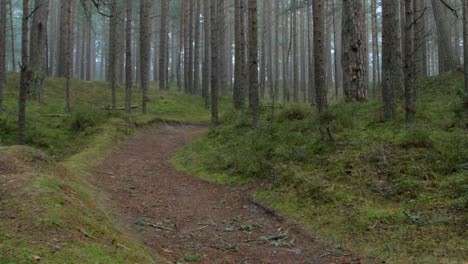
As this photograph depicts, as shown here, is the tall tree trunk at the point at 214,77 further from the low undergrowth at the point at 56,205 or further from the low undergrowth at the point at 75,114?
the low undergrowth at the point at 56,205

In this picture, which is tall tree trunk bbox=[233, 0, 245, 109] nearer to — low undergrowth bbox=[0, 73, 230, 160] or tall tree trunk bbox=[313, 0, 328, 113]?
low undergrowth bbox=[0, 73, 230, 160]

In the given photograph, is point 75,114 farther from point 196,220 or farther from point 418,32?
point 418,32

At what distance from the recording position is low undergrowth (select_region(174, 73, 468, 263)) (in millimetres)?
4559

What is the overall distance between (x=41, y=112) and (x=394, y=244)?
13.7 m

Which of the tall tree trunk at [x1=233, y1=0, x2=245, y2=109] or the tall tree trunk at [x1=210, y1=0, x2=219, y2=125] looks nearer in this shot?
the tall tree trunk at [x1=210, y1=0, x2=219, y2=125]

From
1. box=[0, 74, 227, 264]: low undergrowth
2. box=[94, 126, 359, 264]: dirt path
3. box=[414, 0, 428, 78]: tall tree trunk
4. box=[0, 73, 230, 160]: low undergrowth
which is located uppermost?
box=[414, 0, 428, 78]: tall tree trunk

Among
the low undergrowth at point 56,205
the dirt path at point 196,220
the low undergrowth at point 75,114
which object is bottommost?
the dirt path at point 196,220

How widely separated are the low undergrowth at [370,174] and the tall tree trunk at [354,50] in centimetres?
82

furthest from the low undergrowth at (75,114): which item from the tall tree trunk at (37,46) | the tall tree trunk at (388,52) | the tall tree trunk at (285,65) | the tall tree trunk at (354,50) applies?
the tall tree trunk at (388,52)

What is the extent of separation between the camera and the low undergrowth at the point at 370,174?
456 cm

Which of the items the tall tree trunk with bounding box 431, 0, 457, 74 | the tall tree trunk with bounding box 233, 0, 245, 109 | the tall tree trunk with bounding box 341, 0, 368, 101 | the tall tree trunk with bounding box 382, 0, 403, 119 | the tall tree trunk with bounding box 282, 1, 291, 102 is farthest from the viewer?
the tall tree trunk with bounding box 282, 1, 291, 102

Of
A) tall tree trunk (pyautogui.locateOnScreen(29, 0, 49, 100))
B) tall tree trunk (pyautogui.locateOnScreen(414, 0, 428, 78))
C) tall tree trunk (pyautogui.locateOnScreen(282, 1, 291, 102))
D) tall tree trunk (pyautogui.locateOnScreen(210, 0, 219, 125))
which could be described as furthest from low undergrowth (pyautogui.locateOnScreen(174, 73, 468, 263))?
tall tree trunk (pyautogui.locateOnScreen(29, 0, 49, 100))

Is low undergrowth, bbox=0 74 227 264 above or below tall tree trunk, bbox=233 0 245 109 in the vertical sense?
below

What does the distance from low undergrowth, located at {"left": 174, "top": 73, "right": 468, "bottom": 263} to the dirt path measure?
0.38 metres
